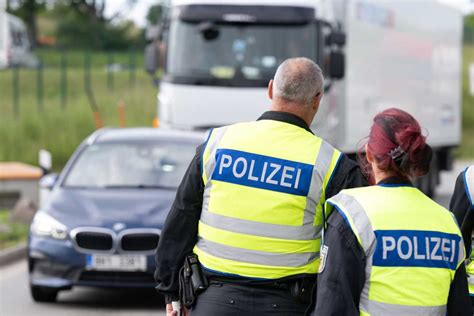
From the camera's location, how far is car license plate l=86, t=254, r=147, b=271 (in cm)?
952

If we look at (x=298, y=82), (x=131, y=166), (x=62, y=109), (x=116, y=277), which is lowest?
(x=62, y=109)

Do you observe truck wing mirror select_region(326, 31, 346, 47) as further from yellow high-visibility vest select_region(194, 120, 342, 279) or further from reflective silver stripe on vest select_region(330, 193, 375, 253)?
reflective silver stripe on vest select_region(330, 193, 375, 253)

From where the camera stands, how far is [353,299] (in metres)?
3.73

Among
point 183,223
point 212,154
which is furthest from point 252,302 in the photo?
point 212,154

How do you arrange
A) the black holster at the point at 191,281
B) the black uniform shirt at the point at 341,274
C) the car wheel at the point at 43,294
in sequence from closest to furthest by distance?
the black uniform shirt at the point at 341,274 → the black holster at the point at 191,281 → the car wheel at the point at 43,294

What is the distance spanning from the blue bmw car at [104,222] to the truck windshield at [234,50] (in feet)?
15.6

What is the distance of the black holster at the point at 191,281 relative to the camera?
14.7 ft

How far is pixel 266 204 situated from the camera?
4406 mm

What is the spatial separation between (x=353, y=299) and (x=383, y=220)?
10.8 inches

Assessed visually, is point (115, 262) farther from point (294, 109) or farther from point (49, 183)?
point (294, 109)

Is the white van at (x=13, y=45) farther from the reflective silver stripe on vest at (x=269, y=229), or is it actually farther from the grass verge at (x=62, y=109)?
the reflective silver stripe on vest at (x=269, y=229)

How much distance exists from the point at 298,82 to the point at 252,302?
2.81 feet

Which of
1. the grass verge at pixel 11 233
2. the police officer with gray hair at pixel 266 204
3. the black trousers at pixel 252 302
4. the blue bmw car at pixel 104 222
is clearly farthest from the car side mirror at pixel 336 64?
the black trousers at pixel 252 302

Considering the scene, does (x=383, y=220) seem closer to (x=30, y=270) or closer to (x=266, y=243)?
(x=266, y=243)
